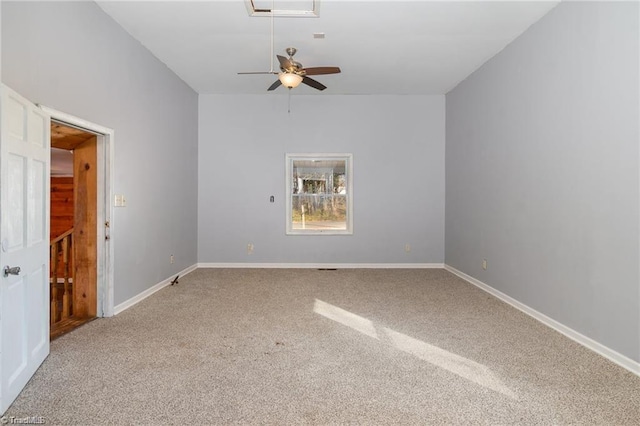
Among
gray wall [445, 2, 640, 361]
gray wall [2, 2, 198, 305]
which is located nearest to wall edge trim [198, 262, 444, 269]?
gray wall [2, 2, 198, 305]

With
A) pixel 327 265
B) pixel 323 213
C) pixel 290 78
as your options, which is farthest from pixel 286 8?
pixel 327 265

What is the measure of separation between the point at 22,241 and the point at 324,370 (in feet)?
6.78

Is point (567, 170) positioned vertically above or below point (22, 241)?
above

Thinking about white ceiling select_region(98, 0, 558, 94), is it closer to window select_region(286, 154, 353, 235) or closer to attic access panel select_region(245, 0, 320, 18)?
attic access panel select_region(245, 0, 320, 18)

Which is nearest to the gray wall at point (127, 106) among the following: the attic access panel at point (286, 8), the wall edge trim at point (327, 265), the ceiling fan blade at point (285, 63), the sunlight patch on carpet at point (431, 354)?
the wall edge trim at point (327, 265)

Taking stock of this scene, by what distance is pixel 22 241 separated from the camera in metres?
2.09

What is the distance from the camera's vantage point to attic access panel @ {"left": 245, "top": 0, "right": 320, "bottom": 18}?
3.17 m

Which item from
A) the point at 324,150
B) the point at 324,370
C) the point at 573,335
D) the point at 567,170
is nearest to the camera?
the point at 324,370

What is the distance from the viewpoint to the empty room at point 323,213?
2.08m

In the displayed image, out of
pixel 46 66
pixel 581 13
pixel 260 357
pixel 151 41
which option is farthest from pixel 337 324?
pixel 151 41

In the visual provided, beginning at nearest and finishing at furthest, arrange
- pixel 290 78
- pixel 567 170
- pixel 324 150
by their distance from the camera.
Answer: pixel 567 170
pixel 290 78
pixel 324 150

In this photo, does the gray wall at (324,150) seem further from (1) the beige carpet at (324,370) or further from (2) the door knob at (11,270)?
(2) the door knob at (11,270)

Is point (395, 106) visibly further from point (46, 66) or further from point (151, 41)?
point (46, 66)

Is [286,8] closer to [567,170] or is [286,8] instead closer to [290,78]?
[290,78]
